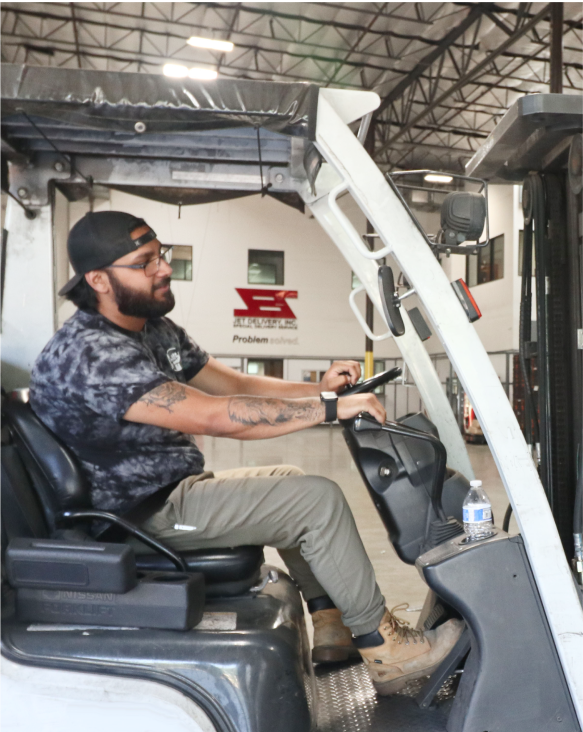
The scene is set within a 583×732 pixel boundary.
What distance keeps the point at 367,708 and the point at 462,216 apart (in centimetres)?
153

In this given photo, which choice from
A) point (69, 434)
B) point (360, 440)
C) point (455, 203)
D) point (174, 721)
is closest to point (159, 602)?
point (174, 721)

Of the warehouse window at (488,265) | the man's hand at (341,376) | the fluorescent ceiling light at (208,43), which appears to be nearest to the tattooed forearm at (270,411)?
the man's hand at (341,376)

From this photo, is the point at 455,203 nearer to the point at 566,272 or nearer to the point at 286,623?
the point at 566,272

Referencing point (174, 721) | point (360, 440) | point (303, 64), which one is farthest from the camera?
point (303, 64)

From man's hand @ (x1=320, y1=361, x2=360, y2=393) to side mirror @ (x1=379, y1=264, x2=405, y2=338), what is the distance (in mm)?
646

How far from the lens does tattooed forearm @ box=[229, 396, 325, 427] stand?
6.76 ft

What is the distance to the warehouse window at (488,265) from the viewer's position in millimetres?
17109

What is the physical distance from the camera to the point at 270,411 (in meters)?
2.09

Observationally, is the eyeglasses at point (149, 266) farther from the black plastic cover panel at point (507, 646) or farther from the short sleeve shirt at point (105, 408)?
the black plastic cover panel at point (507, 646)

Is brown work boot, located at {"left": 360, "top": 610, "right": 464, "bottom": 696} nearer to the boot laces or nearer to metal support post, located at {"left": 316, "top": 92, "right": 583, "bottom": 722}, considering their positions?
the boot laces

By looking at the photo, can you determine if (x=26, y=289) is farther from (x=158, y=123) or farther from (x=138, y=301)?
(x=158, y=123)

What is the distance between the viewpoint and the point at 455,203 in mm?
1845

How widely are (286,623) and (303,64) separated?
1388cm

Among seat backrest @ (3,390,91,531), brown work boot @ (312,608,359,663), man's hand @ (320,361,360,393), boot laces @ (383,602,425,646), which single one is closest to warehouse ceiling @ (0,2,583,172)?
man's hand @ (320,361,360,393)
